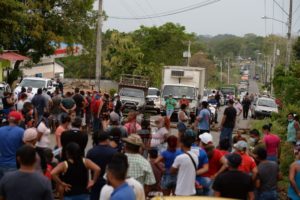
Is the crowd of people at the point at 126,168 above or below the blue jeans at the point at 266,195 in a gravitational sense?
above

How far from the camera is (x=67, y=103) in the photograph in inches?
826

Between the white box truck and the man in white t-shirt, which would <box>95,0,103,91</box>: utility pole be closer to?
the white box truck

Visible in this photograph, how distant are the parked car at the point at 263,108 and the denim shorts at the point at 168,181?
29.9 m

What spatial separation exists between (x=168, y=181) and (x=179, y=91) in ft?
81.7

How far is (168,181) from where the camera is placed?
36.8 feet

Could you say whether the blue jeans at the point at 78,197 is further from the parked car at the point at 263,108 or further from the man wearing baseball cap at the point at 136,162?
the parked car at the point at 263,108

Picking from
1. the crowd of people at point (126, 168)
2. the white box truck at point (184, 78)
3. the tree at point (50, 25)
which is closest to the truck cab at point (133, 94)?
→ the white box truck at point (184, 78)

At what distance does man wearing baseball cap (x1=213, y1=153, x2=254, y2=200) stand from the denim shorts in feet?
5.88

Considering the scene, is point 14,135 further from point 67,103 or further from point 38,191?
point 67,103

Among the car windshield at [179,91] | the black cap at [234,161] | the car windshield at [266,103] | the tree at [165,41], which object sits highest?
the tree at [165,41]

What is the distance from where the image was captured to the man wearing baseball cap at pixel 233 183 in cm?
930

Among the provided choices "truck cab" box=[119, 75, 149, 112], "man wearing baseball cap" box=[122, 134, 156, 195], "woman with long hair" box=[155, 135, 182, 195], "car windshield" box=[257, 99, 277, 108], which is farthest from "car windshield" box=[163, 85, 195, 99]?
"man wearing baseball cap" box=[122, 134, 156, 195]

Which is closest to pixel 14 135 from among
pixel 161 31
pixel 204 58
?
pixel 161 31

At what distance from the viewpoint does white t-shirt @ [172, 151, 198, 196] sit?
10.4 metres
